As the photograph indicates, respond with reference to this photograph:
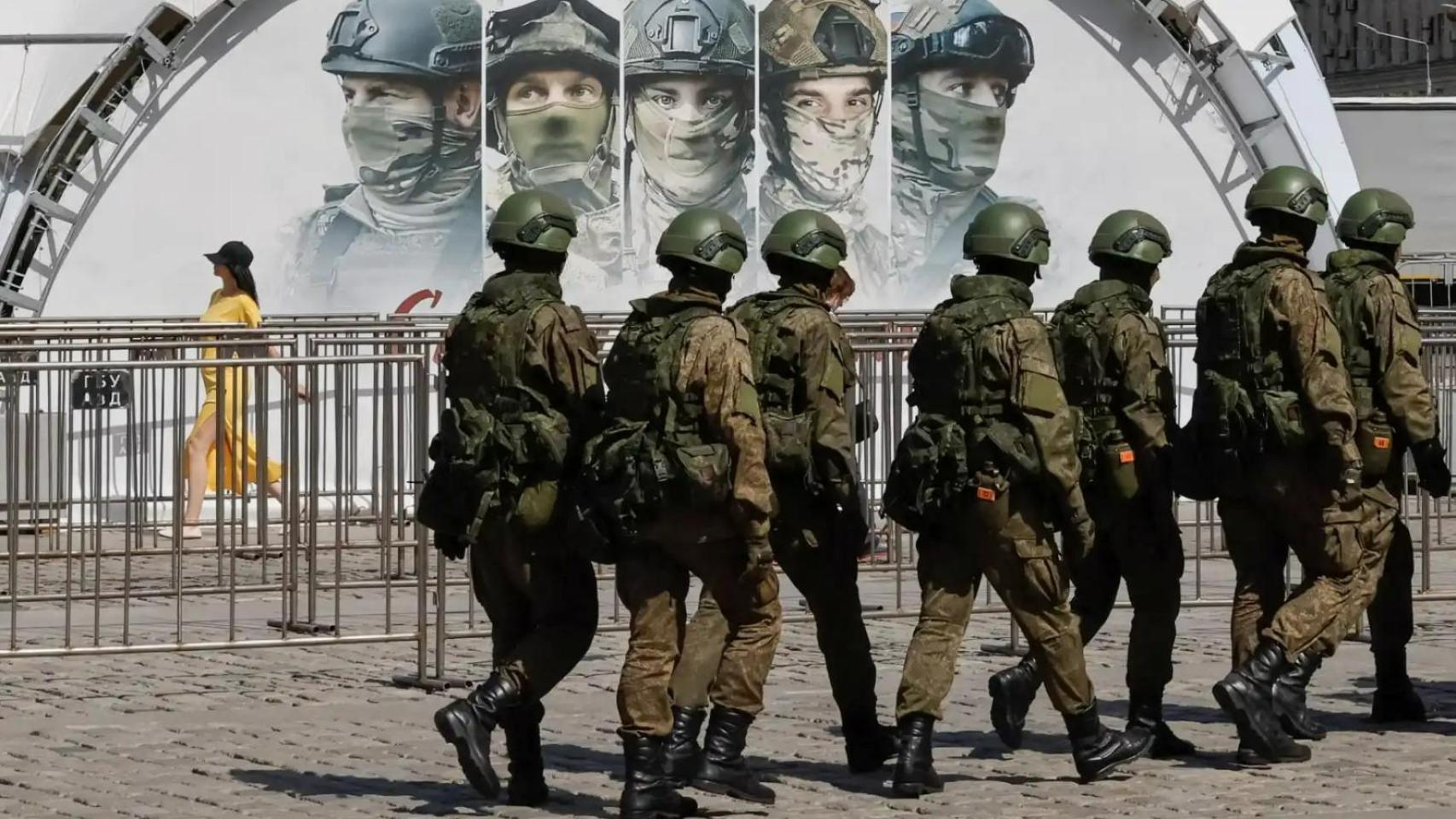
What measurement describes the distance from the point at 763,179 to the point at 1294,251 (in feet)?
40.6

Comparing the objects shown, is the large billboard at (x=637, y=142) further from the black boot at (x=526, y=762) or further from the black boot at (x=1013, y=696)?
the black boot at (x=526, y=762)

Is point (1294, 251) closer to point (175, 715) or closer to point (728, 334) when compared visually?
point (728, 334)

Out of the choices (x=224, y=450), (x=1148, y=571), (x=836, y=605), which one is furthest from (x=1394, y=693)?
(x=224, y=450)

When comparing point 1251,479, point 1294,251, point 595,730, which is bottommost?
point 595,730

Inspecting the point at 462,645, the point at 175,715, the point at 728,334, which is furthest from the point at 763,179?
the point at 728,334

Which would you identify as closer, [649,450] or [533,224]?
[649,450]

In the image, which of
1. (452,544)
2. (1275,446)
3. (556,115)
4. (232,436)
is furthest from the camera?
(556,115)

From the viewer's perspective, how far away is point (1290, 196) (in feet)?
34.6

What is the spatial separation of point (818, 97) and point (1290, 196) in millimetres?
12389

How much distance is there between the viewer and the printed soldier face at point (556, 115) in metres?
22.1

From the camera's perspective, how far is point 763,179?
893 inches

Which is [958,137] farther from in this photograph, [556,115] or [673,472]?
[673,472]

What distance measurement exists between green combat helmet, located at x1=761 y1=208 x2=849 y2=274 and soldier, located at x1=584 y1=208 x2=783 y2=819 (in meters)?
0.62

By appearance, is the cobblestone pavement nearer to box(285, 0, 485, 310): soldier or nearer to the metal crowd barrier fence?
the metal crowd barrier fence
